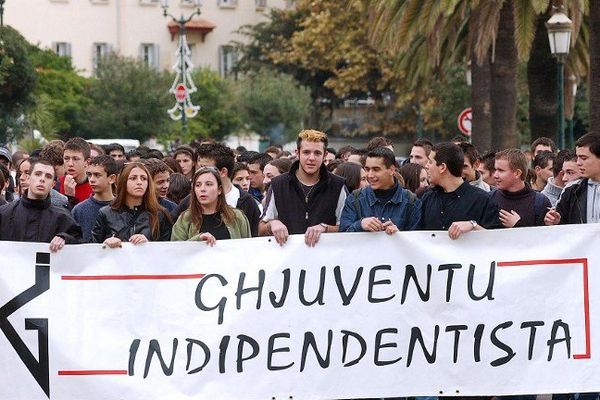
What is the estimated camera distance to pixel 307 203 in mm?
9719

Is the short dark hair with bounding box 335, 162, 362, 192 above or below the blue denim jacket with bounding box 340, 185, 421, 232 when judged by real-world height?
above

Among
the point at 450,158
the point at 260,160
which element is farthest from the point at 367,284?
the point at 260,160

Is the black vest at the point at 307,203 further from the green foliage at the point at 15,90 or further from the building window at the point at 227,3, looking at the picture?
the building window at the point at 227,3

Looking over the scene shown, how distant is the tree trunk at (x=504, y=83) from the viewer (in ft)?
78.7

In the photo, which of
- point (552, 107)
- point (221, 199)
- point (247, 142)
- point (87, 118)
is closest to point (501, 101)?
point (552, 107)

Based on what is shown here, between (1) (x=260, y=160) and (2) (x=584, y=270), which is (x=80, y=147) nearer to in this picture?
(1) (x=260, y=160)

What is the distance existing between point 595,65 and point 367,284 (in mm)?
11251

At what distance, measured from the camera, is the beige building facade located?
76.0 metres

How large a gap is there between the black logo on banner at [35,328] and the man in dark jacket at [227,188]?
102 centimetres

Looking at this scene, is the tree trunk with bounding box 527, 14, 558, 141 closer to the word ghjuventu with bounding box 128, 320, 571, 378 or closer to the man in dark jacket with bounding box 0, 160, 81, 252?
the word ghjuventu with bounding box 128, 320, 571, 378

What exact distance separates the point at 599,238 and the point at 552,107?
16759 mm

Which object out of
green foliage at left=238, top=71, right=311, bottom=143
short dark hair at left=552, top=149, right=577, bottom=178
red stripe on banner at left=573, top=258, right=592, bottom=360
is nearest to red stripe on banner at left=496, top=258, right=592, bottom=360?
red stripe on banner at left=573, top=258, right=592, bottom=360

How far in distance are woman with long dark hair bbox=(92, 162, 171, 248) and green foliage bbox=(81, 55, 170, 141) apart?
159ft

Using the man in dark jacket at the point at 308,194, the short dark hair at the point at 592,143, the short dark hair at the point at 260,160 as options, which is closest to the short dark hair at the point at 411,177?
the man in dark jacket at the point at 308,194
